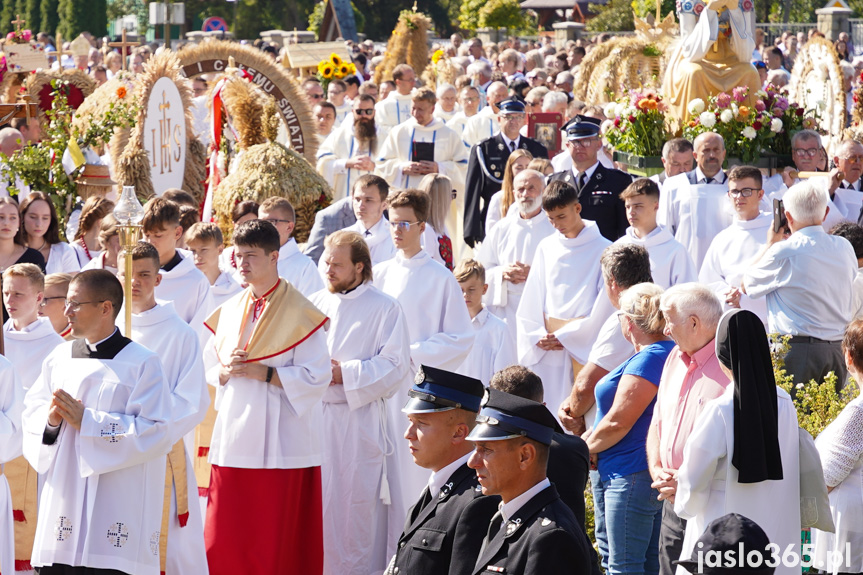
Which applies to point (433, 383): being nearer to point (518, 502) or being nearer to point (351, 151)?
point (518, 502)

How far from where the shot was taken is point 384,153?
13289 mm

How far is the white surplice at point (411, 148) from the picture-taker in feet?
43.2

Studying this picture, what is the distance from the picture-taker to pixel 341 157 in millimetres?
13383

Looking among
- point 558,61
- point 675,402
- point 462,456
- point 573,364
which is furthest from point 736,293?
point 558,61

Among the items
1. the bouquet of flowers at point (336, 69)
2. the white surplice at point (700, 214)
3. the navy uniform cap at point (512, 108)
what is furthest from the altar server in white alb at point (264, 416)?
the bouquet of flowers at point (336, 69)

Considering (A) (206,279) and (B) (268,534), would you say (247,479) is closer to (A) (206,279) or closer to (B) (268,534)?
(B) (268,534)

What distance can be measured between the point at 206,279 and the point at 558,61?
17.4 m

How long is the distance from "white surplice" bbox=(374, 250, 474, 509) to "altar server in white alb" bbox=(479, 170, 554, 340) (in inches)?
59.4

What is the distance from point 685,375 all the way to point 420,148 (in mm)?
8150

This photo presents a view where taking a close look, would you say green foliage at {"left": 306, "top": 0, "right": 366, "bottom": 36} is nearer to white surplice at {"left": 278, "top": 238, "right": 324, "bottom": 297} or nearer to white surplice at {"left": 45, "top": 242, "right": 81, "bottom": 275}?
white surplice at {"left": 45, "top": 242, "right": 81, "bottom": 275}

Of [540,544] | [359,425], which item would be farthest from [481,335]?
[540,544]

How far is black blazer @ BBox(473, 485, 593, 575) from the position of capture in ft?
12.4

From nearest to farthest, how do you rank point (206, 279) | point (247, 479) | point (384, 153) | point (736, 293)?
1. point (247, 479)
2. point (206, 279)
3. point (736, 293)
4. point (384, 153)

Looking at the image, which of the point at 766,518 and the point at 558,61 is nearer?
the point at 766,518
